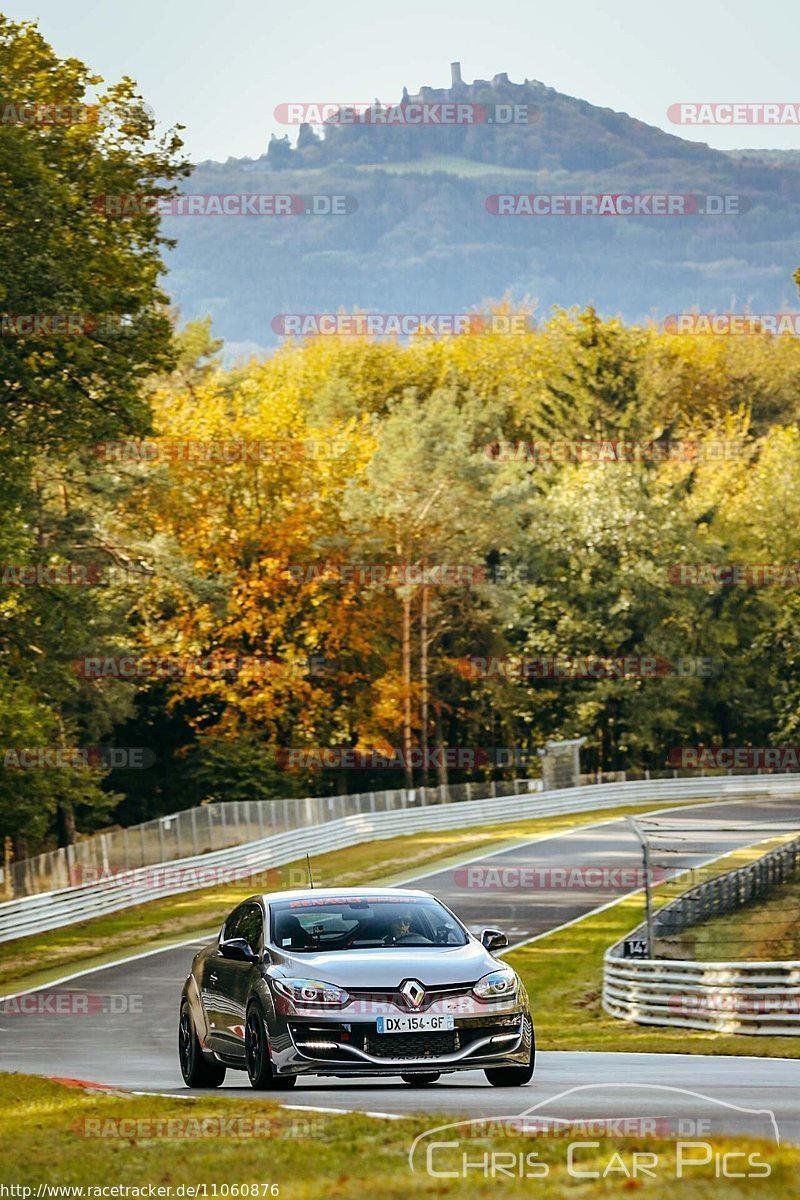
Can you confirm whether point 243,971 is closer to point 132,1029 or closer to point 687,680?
point 132,1029

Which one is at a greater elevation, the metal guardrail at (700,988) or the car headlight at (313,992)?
the car headlight at (313,992)

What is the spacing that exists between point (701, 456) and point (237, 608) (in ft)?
94.4

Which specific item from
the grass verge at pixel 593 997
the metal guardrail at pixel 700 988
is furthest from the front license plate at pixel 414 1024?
the metal guardrail at pixel 700 988

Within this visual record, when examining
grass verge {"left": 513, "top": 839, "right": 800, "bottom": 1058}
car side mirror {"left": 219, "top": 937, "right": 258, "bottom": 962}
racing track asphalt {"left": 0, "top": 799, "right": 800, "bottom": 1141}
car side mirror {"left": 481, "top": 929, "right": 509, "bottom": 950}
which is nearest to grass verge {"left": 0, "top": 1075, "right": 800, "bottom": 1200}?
racing track asphalt {"left": 0, "top": 799, "right": 800, "bottom": 1141}

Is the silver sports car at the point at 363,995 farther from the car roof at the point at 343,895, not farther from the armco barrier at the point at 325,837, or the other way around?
the armco barrier at the point at 325,837

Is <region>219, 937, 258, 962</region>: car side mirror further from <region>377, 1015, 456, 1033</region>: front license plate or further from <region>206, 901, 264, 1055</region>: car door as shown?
<region>377, 1015, 456, 1033</region>: front license plate

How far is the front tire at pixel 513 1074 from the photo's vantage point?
1355cm

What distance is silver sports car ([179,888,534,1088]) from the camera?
12883 mm

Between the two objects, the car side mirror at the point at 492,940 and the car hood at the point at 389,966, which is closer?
the car hood at the point at 389,966

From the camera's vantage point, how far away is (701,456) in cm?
8688

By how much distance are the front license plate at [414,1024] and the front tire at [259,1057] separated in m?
0.92

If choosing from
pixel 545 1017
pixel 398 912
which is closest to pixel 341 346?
pixel 545 1017

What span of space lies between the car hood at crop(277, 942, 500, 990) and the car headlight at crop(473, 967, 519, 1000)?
0.05 metres

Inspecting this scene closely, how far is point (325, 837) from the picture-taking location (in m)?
52.9
